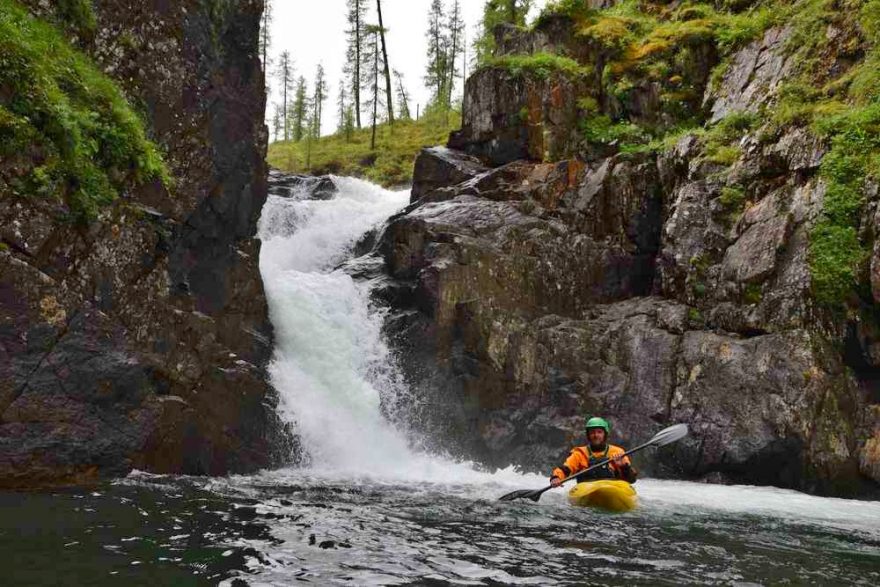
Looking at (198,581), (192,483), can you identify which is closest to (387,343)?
(192,483)

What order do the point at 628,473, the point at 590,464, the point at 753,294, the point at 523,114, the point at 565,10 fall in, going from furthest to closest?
the point at 565,10
the point at 523,114
the point at 753,294
the point at 590,464
the point at 628,473

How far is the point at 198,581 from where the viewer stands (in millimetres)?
5020

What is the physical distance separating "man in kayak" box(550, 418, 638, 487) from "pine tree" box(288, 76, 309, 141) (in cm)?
4778

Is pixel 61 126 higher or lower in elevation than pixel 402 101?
lower

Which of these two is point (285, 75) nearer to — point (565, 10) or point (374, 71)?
point (374, 71)

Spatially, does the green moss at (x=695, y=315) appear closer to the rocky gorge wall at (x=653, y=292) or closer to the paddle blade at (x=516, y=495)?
the rocky gorge wall at (x=653, y=292)

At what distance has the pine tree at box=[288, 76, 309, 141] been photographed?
5488 cm

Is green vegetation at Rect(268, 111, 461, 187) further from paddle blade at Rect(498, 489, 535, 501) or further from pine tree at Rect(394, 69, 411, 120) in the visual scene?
paddle blade at Rect(498, 489, 535, 501)

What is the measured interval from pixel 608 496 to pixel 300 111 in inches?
2003

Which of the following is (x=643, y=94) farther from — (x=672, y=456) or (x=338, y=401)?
(x=338, y=401)

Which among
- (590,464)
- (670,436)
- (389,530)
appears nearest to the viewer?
(389,530)

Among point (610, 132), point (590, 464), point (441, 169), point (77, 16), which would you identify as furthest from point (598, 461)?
point (441, 169)

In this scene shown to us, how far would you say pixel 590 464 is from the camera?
1033cm

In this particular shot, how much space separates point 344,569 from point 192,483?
506 centimetres
